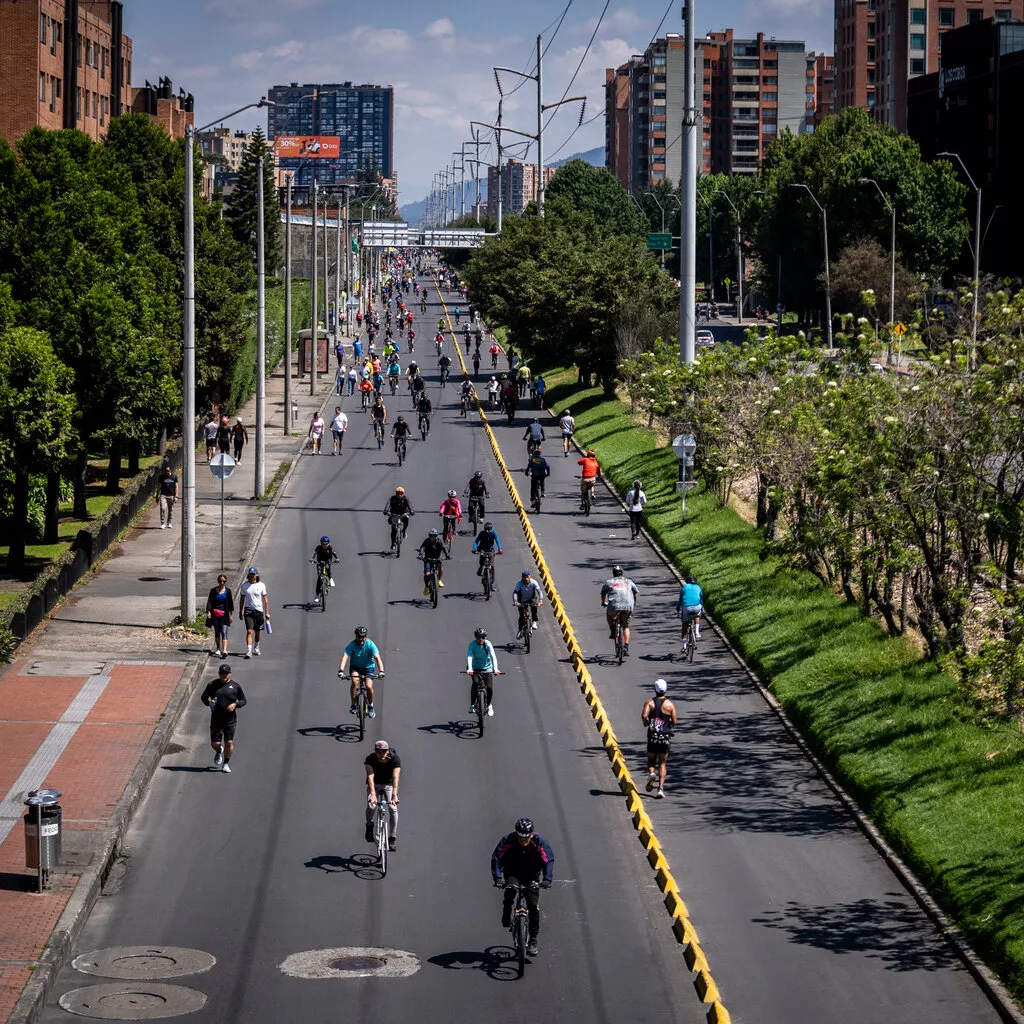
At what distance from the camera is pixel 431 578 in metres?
32.7

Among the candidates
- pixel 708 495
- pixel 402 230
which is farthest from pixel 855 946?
pixel 402 230

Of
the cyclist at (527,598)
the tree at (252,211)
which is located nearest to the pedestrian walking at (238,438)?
the cyclist at (527,598)

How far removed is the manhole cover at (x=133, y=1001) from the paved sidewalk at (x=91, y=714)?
1.24 feet

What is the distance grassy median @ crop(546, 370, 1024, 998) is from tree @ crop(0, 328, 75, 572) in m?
14.3

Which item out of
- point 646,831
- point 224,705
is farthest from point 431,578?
point 646,831

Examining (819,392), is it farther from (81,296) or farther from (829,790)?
(81,296)

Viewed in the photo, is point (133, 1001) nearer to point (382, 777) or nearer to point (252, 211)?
point (382, 777)

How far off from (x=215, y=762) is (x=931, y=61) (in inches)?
5887

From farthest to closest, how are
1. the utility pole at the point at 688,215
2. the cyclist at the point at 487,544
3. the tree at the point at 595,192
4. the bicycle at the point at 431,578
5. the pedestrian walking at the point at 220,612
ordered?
the tree at the point at 595,192, the utility pole at the point at 688,215, the cyclist at the point at 487,544, the bicycle at the point at 431,578, the pedestrian walking at the point at 220,612

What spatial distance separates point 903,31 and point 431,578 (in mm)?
138759

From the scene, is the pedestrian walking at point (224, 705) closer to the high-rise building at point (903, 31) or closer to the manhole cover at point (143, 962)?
the manhole cover at point (143, 962)

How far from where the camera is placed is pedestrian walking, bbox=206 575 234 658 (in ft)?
93.0

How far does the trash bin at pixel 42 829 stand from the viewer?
1739 centimetres

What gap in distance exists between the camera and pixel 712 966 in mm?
16141
